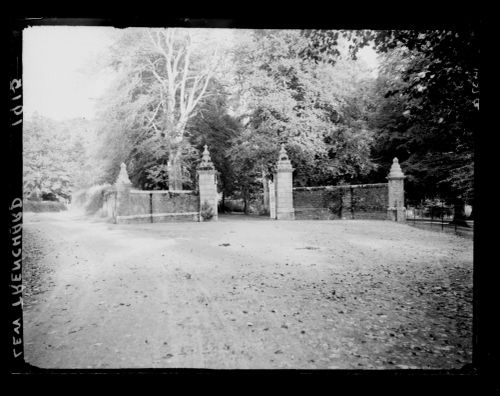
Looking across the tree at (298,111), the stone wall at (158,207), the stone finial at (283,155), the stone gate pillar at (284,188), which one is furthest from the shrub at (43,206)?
the stone finial at (283,155)

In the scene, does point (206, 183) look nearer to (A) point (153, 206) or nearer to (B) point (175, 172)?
(B) point (175, 172)

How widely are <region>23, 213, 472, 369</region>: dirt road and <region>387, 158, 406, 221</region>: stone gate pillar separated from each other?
7.00 meters

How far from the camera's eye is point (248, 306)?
475 centimetres

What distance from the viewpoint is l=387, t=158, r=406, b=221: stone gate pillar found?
1633cm

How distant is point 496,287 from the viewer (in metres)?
2.30

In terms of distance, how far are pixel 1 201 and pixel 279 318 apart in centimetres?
326

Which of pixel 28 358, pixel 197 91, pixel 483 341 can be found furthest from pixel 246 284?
pixel 197 91

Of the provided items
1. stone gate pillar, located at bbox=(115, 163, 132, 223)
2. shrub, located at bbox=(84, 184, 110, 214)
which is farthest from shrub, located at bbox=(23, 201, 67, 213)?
stone gate pillar, located at bbox=(115, 163, 132, 223)

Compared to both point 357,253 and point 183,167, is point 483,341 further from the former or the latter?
point 183,167

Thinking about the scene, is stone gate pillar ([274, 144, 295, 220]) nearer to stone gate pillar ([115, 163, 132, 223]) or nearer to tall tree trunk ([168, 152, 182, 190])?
tall tree trunk ([168, 152, 182, 190])

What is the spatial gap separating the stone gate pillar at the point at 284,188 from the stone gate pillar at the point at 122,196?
7624mm

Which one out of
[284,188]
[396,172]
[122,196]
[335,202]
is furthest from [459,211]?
[122,196]

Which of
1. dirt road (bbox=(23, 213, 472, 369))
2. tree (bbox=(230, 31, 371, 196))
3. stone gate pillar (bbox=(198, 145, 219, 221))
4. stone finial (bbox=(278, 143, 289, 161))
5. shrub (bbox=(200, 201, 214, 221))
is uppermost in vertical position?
tree (bbox=(230, 31, 371, 196))

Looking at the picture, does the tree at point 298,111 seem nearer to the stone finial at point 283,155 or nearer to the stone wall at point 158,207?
the stone finial at point 283,155
